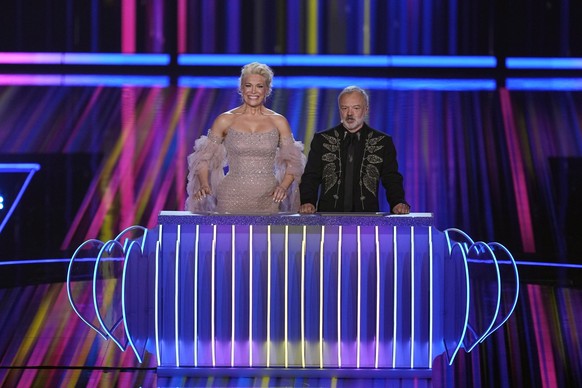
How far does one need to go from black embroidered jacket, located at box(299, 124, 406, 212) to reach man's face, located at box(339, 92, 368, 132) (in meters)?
0.10

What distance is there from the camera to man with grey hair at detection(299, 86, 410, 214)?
17.3ft

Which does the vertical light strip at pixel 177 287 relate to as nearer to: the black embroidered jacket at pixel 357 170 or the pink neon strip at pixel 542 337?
the black embroidered jacket at pixel 357 170

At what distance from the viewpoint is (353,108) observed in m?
5.14

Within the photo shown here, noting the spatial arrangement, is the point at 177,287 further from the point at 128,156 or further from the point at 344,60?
the point at 344,60

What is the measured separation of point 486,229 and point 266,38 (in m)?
4.79

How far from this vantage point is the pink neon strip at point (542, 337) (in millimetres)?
4988

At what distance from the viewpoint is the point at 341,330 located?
4.72m

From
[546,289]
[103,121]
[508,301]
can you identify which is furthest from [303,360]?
[103,121]

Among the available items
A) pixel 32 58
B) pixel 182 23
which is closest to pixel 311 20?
pixel 182 23

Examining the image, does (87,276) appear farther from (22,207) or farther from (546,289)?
(546,289)

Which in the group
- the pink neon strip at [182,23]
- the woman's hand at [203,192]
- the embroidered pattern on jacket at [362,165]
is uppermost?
the pink neon strip at [182,23]

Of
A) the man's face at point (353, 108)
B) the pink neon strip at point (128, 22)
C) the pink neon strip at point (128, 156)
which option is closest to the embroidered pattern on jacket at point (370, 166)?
the man's face at point (353, 108)

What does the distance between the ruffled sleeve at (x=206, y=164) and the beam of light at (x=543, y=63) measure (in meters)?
7.70

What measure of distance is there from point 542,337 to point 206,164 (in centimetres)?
208
